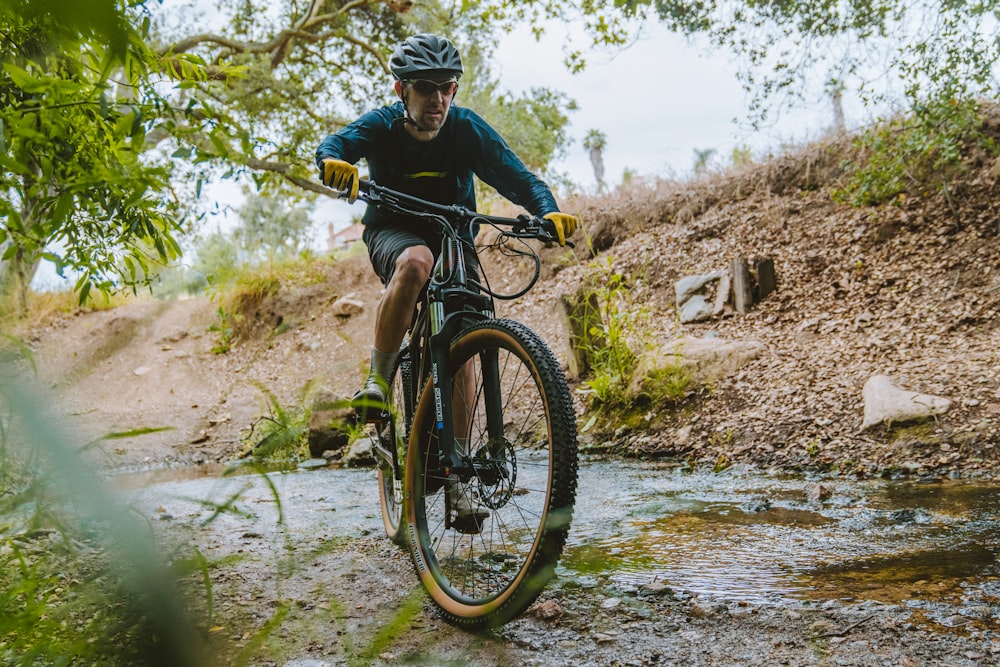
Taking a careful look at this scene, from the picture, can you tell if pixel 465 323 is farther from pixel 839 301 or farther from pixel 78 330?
pixel 78 330

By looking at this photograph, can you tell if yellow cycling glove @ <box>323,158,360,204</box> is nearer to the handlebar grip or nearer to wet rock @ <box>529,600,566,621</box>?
the handlebar grip

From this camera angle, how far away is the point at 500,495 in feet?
7.98

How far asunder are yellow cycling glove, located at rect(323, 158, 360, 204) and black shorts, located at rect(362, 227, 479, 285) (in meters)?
0.42

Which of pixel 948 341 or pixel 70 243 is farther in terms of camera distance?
pixel 948 341

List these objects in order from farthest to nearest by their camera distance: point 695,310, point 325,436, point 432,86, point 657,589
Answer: point 695,310 → point 325,436 → point 432,86 → point 657,589

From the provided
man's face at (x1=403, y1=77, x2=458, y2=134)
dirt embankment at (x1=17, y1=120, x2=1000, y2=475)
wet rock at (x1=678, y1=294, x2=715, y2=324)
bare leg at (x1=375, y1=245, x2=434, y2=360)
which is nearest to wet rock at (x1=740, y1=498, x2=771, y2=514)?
dirt embankment at (x1=17, y1=120, x2=1000, y2=475)

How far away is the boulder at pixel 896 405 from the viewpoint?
4281 mm

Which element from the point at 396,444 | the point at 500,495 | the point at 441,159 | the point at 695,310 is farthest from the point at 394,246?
the point at 695,310

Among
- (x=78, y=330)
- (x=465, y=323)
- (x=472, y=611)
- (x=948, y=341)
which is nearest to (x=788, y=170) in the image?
(x=948, y=341)

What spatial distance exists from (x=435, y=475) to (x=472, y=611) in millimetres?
626

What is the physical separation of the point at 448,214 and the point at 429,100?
633 millimetres

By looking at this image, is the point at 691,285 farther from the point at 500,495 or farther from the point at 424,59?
the point at 500,495

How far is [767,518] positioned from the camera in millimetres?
3172

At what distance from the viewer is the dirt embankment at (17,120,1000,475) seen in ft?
14.0
